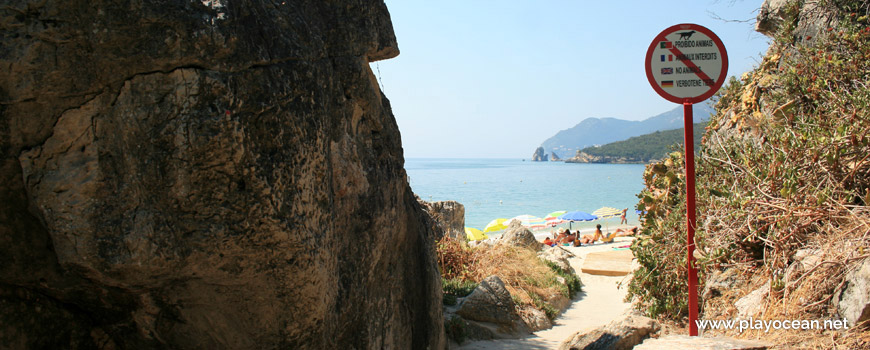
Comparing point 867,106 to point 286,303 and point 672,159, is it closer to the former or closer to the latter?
point 672,159

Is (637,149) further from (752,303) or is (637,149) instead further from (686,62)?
(686,62)

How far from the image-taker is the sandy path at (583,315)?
6.94 metres

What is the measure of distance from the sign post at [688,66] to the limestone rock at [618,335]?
21.0 inches

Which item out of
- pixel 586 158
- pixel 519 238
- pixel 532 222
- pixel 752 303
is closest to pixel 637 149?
pixel 532 222

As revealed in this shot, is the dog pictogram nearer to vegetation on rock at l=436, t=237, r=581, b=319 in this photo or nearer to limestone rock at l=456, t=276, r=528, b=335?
limestone rock at l=456, t=276, r=528, b=335

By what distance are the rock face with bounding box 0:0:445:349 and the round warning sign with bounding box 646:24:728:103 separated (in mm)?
2780

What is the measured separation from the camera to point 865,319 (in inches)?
145

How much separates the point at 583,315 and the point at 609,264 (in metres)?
3.64

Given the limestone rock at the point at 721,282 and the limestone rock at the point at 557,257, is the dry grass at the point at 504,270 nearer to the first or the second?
the limestone rock at the point at 557,257

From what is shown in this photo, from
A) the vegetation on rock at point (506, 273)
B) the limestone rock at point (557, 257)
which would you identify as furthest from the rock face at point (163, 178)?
the limestone rock at point (557, 257)

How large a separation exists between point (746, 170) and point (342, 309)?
4210mm

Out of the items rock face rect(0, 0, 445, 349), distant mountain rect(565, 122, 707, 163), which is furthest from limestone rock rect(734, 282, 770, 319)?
distant mountain rect(565, 122, 707, 163)

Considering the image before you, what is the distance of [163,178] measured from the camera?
109 inches

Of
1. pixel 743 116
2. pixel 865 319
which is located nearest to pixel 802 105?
pixel 743 116
